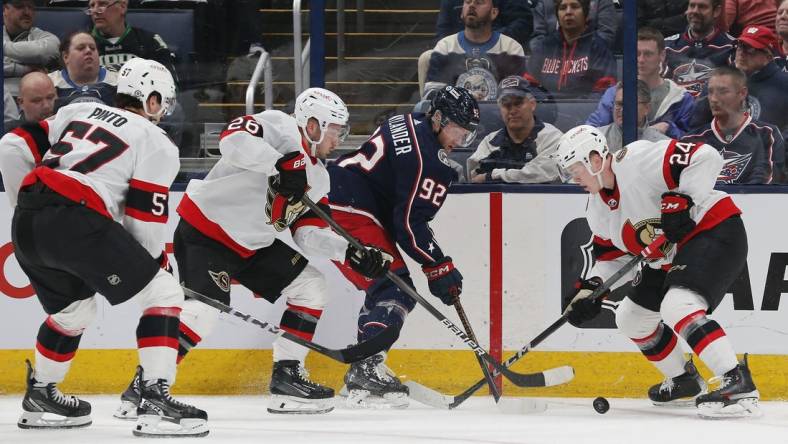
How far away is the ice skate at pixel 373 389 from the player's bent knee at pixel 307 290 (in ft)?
0.99

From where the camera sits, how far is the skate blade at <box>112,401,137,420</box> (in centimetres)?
449

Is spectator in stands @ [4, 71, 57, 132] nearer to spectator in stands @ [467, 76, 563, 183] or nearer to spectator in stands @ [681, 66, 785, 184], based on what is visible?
spectator in stands @ [467, 76, 563, 183]

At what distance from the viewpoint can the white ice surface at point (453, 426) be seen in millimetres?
4055

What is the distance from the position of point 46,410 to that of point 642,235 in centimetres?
209

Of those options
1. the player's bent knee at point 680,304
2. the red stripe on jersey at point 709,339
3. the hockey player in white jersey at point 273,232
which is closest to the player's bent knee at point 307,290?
the hockey player in white jersey at point 273,232

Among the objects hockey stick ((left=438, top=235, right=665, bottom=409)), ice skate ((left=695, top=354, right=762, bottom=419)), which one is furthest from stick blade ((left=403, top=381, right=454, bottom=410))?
ice skate ((left=695, top=354, right=762, bottom=419))

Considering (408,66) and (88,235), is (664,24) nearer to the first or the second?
(408,66)

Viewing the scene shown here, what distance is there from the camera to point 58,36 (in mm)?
5316

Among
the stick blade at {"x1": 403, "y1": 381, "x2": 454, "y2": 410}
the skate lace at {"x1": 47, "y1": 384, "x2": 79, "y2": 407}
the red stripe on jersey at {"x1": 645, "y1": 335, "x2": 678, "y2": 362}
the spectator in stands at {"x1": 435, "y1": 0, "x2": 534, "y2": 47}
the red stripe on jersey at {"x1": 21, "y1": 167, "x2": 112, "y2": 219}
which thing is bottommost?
the stick blade at {"x1": 403, "y1": 381, "x2": 454, "y2": 410}

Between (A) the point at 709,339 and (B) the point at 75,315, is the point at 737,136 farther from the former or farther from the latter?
(B) the point at 75,315

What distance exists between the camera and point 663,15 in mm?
5125

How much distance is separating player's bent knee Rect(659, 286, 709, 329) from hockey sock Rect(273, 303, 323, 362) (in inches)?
49.3

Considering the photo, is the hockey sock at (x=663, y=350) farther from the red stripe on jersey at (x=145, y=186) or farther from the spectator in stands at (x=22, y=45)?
the spectator in stands at (x=22, y=45)

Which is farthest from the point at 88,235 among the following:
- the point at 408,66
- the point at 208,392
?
the point at 408,66
